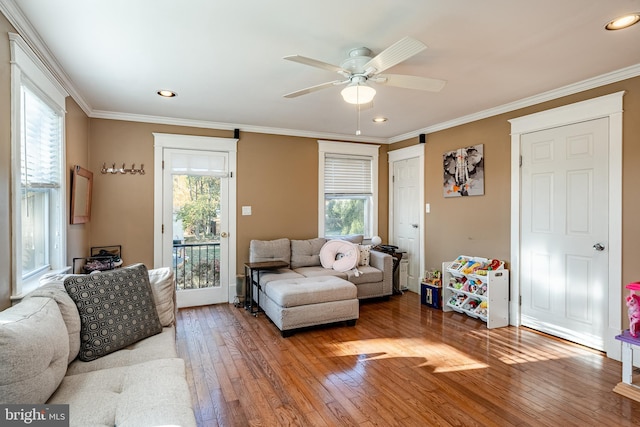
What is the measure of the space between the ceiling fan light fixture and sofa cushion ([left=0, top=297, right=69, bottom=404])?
2.12 meters

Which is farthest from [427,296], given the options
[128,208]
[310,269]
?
[128,208]

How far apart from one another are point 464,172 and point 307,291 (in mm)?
2479

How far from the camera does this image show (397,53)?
1907 millimetres

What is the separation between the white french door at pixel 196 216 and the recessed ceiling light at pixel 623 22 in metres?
3.87

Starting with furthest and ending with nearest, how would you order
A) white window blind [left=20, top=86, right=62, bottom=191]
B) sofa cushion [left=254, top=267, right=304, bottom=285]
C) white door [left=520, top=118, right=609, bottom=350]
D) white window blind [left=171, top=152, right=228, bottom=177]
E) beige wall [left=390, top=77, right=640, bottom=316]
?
white window blind [left=171, top=152, right=228, bottom=177]
sofa cushion [left=254, top=267, right=304, bottom=285]
white door [left=520, top=118, right=609, bottom=350]
beige wall [left=390, top=77, right=640, bottom=316]
white window blind [left=20, top=86, right=62, bottom=191]

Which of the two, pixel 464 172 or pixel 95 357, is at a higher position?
pixel 464 172

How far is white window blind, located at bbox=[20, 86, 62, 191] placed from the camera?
227cm

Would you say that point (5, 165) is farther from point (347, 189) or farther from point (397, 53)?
point (347, 189)

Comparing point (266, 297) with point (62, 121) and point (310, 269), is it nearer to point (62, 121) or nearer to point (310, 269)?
point (310, 269)

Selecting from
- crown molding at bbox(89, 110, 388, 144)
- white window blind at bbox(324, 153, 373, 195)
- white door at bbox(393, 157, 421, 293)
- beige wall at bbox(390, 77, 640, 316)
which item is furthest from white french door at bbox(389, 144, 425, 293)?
crown molding at bbox(89, 110, 388, 144)

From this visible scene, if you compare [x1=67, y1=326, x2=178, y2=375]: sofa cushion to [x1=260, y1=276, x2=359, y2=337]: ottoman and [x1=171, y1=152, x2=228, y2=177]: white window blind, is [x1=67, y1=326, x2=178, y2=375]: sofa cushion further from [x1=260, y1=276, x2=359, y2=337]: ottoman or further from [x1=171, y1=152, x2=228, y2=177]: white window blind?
[x1=171, y1=152, x2=228, y2=177]: white window blind

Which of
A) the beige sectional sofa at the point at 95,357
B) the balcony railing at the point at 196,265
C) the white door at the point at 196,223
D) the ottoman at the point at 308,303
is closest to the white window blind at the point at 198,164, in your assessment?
the white door at the point at 196,223

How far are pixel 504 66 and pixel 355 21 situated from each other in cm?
142

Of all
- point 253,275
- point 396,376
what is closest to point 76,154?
point 253,275
